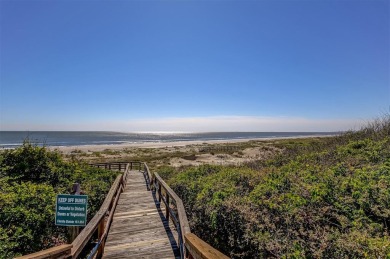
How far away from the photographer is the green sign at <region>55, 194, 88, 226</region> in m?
3.52

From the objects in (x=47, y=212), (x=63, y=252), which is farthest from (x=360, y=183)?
(x=47, y=212)

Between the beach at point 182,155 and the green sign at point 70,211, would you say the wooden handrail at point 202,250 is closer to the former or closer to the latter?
the green sign at point 70,211

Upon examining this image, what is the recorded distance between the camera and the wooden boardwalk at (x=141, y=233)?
14.6 feet

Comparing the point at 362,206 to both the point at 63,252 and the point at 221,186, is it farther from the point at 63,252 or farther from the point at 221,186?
the point at 63,252

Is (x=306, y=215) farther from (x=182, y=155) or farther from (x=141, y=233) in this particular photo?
(x=182, y=155)

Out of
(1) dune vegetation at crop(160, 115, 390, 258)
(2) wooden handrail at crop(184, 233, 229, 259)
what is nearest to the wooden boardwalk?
(1) dune vegetation at crop(160, 115, 390, 258)

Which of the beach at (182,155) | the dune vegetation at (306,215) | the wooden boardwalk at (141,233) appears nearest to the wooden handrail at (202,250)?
the dune vegetation at (306,215)

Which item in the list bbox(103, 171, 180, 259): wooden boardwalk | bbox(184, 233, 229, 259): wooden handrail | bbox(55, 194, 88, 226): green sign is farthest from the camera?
bbox(103, 171, 180, 259): wooden boardwalk

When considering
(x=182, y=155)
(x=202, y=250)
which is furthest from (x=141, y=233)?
(x=182, y=155)

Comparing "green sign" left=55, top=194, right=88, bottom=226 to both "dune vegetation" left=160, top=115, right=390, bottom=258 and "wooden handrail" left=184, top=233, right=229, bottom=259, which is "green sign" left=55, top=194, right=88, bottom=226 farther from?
"dune vegetation" left=160, top=115, right=390, bottom=258

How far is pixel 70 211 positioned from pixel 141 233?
2366 mm

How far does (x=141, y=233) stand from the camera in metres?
5.42

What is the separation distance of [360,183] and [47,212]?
6703mm

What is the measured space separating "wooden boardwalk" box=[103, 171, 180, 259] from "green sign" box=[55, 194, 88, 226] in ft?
4.25
